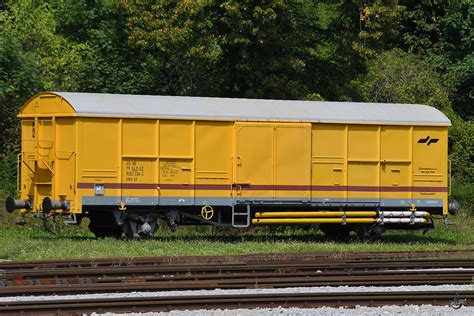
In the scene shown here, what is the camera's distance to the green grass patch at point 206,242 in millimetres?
20594

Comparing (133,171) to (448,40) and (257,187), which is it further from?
(448,40)

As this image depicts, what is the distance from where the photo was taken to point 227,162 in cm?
2414

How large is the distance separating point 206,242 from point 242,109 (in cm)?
345

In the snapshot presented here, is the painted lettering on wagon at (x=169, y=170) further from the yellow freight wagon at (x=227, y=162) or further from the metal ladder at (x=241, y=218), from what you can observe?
the metal ladder at (x=241, y=218)

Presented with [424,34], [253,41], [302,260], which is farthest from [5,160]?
[424,34]

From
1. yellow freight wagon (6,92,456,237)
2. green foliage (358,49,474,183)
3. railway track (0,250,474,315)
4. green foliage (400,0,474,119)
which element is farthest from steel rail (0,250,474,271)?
green foliage (400,0,474,119)

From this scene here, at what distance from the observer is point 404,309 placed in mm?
12969

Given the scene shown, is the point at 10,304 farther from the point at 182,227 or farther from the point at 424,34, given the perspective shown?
the point at 424,34

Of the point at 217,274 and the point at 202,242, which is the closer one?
the point at 217,274

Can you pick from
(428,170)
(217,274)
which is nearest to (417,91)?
(428,170)

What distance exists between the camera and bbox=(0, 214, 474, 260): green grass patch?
20594 millimetres

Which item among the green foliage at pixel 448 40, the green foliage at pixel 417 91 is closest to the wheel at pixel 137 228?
the green foliage at pixel 417 91

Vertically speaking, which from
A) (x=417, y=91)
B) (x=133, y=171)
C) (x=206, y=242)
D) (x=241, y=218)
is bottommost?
(x=206, y=242)

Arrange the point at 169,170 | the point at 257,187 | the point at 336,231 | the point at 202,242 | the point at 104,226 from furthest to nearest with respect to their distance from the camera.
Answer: the point at 336,231 → the point at 104,226 → the point at 257,187 → the point at 169,170 → the point at 202,242
